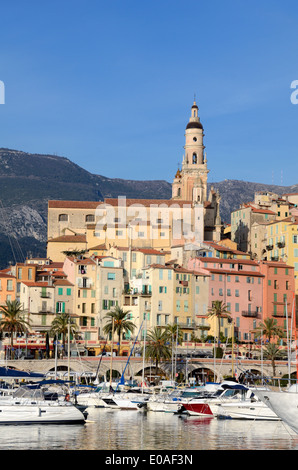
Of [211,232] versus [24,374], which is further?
[211,232]

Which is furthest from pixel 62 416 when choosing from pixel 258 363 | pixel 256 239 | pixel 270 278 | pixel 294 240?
pixel 256 239

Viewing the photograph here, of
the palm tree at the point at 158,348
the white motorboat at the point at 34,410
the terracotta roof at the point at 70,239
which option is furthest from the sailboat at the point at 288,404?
the terracotta roof at the point at 70,239

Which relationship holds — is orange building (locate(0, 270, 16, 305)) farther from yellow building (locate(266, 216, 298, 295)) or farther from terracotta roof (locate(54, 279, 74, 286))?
yellow building (locate(266, 216, 298, 295))

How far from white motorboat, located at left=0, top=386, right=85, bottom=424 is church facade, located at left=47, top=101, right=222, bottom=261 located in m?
76.1

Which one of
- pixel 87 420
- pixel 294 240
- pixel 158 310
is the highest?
pixel 294 240

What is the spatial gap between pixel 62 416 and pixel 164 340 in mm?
41447

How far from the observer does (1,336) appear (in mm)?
103188

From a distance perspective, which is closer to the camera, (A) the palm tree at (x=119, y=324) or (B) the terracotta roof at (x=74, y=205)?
(A) the palm tree at (x=119, y=324)

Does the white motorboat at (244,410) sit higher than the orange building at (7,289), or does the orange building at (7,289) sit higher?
the orange building at (7,289)

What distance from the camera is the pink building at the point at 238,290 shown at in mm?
117688

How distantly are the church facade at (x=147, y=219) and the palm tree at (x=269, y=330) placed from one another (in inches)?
954

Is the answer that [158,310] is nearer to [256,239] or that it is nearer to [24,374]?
[256,239]

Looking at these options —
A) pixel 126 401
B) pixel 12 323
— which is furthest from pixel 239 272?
pixel 126 401

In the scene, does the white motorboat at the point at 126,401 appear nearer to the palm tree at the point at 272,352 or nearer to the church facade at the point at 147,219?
the palm tree at the point at 272,352
